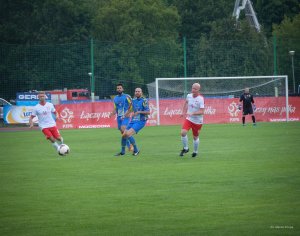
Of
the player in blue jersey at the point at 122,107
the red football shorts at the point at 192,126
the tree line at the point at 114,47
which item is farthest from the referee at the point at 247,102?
the red football shorts at the point at 192,126

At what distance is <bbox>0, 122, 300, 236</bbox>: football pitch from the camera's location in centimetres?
924

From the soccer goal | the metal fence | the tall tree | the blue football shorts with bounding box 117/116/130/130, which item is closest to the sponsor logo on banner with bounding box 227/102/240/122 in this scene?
the soccer goal

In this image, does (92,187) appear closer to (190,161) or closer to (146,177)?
(146,177)

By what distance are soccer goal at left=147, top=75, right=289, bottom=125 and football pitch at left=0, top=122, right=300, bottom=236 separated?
19.2 meters

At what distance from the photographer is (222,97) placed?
135 feet

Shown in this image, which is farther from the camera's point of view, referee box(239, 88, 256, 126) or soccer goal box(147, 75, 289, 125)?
soccer goal box(147, 75, 289, 125)

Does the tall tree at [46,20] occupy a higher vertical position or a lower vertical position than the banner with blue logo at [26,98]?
higher

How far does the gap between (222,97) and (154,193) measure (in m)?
29.6

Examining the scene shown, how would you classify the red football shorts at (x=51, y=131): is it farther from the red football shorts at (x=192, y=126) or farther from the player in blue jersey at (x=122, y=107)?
the red football shorts at (x=192, y=126)

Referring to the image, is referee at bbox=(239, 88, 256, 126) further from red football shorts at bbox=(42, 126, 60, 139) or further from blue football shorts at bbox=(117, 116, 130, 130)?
red football shorts at bbox=(42, 126, 60, 139)

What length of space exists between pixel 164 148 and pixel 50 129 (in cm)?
357

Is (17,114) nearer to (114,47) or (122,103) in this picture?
(114,47)

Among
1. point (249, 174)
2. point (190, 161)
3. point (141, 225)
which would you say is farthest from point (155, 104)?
point (141, 225)

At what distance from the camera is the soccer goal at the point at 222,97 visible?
40.5 meters
